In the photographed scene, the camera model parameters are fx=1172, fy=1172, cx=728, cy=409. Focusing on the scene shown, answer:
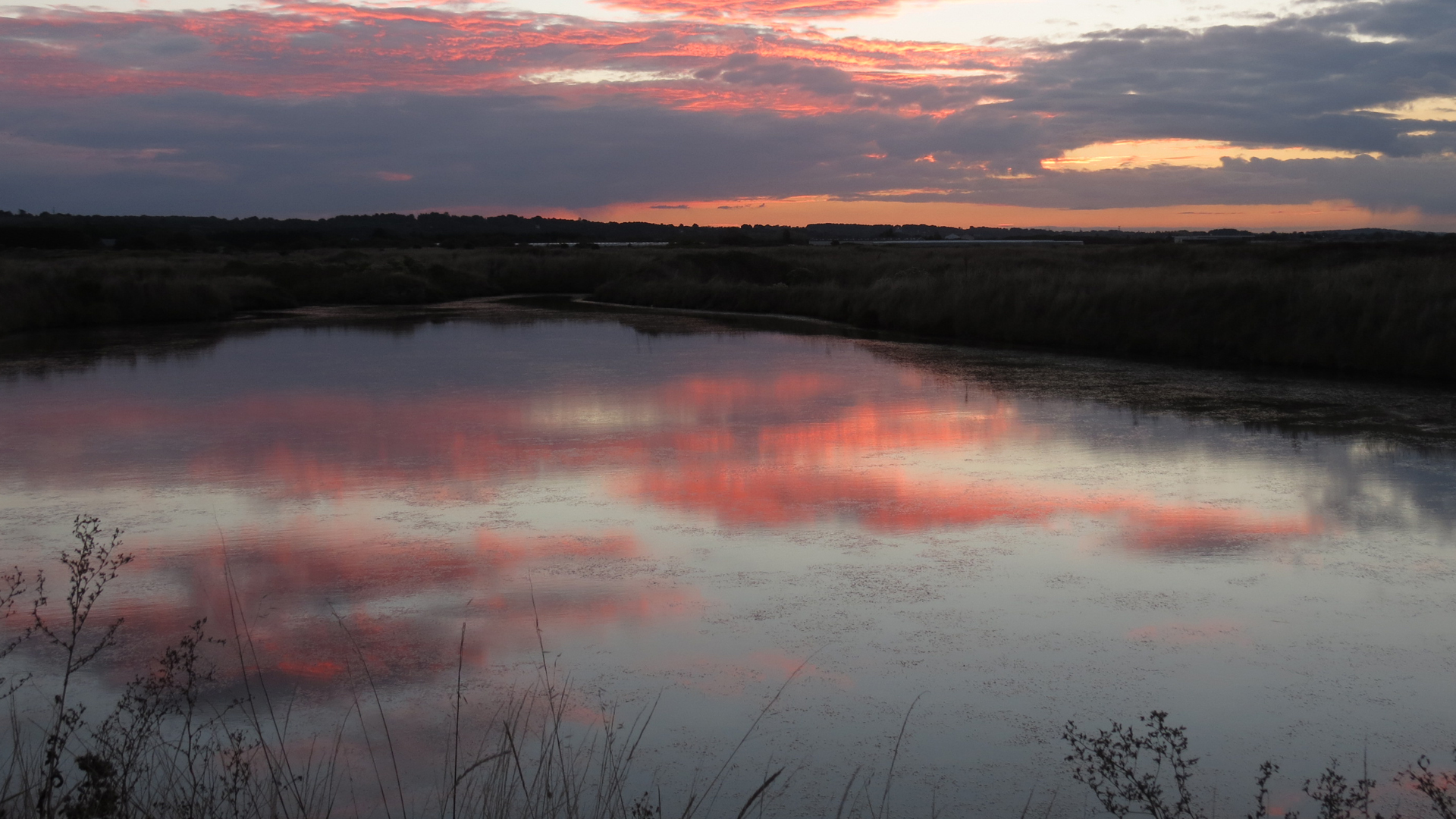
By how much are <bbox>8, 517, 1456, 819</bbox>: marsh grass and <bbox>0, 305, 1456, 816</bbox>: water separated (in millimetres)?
89

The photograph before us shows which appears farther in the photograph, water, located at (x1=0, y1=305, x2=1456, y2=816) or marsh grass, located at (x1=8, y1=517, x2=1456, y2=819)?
water, located at (x1=0, y1=305, x2=1456, y2=816)

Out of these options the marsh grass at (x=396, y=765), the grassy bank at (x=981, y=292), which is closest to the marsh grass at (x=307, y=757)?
the marsh grass at (x=396, y=765)

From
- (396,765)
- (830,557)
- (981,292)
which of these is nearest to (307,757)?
(396,765)

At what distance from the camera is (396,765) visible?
127 inches

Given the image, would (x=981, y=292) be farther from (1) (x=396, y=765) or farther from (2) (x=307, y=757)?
(1) (x=396, y=765)

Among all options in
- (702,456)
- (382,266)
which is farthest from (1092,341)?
(382,266)

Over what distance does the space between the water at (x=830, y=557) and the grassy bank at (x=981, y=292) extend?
8.20ft

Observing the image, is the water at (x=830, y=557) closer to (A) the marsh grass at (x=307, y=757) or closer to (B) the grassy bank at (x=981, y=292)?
(A) the marsh grass at (x=307, y=757)

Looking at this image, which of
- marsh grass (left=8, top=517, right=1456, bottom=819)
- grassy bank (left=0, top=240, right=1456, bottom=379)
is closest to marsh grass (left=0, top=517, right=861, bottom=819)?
marsh grass (left=8, top=517, right=1456, bottom=819)

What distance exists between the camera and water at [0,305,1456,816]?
3.84 meters

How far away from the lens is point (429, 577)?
5277mm

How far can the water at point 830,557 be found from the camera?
3836 mm

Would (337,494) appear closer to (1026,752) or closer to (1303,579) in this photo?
(1026,752)

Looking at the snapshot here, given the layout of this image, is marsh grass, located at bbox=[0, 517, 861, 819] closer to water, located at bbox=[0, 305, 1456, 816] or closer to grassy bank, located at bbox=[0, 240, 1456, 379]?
water, located at bbox=[0, 305, 1456, 816]
